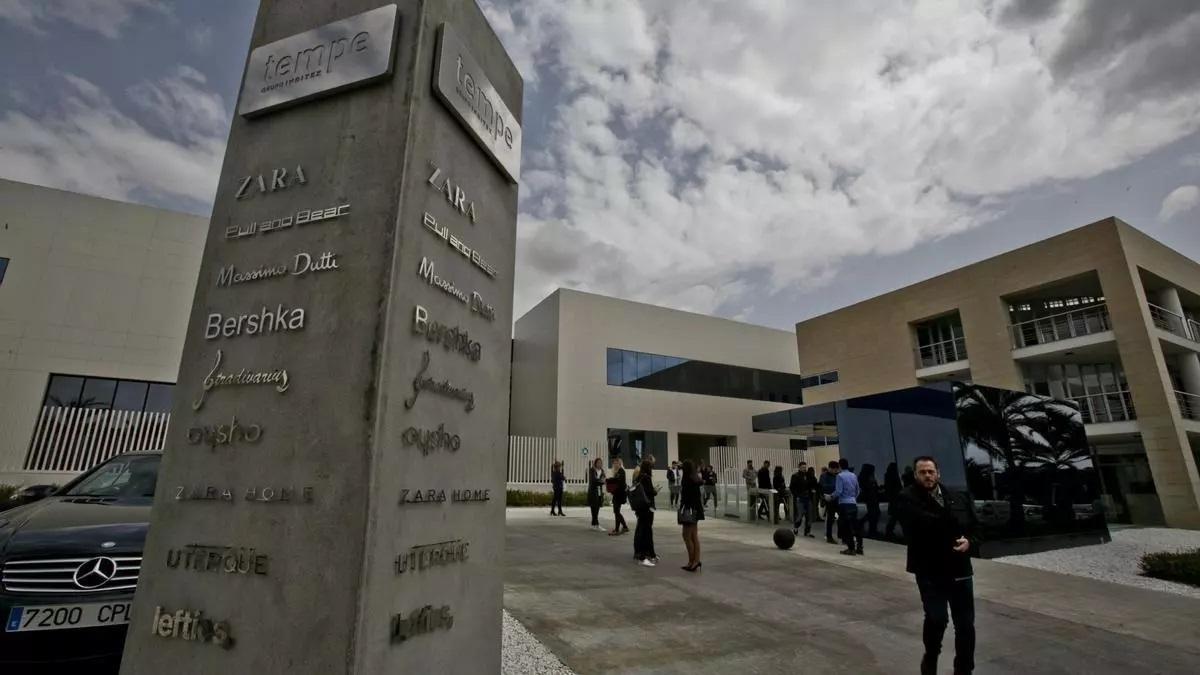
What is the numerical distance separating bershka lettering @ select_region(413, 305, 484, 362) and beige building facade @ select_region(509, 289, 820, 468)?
21.4 m

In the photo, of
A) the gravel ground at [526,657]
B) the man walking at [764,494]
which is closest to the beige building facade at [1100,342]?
the man walking at [764,494]

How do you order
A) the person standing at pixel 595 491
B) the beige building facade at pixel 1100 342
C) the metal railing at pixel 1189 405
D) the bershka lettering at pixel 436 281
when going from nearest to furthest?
the bershka lettering at pixel 436 281 < the person standing at pixel 595 491 < the beige building facade at pixel 1100 342 < the metal railing at pixel 1189 405

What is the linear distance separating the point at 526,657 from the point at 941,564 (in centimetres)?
343

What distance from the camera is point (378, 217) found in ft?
8.18

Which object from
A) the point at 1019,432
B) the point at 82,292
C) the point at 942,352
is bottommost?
the point at 1019,432

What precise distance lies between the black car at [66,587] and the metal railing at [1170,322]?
28.0 metres

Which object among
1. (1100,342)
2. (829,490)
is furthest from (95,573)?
(1100,342)

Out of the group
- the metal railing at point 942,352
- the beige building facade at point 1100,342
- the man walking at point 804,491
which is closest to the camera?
the man walking at point 804,491

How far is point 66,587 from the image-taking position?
10.6 ft

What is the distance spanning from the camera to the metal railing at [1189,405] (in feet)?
62.0

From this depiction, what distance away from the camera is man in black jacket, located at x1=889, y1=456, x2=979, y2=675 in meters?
4.21

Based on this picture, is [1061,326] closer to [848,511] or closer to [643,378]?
[848,511]

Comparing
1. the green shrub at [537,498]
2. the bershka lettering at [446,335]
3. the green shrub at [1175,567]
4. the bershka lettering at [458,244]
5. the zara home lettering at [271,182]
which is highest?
the zara home lettering at [271,182]

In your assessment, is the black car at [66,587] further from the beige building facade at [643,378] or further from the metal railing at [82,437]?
the beige building facade at [643,378]
